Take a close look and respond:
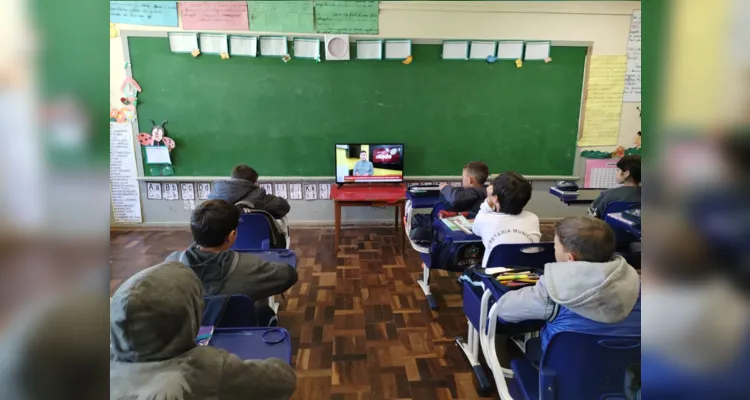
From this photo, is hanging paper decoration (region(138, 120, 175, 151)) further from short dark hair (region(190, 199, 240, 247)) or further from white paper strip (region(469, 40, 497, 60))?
white paper strip (region(469, 40, 497, 60))

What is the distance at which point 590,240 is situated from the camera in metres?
1.38

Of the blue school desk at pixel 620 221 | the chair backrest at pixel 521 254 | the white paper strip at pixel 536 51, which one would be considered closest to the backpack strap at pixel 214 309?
the chair backrest at pixel 521 254

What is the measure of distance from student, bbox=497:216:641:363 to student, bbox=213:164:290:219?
1.77 metres

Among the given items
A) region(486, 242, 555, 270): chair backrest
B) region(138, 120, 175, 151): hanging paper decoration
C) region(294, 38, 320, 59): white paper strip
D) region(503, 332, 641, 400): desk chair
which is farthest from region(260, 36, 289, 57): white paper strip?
region(503, 332, 641, 400): desk chair

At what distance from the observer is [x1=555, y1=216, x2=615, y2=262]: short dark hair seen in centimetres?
138

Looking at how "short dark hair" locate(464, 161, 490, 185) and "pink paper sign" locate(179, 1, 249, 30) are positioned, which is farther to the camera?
"pink paper sign" locate(179, 1, 249, 30)

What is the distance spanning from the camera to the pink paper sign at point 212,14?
3893 millimetres

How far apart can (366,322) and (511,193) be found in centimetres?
120

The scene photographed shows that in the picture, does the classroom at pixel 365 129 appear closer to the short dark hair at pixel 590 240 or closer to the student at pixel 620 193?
the student at pixel 620 193

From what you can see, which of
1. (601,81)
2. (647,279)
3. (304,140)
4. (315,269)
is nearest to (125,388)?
(647,279)

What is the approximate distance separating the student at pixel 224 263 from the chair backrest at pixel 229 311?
0.14 meters

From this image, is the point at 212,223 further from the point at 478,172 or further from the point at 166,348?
the point at 478,172

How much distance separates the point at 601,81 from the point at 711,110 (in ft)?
15.9

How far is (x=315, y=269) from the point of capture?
11.2 feet
